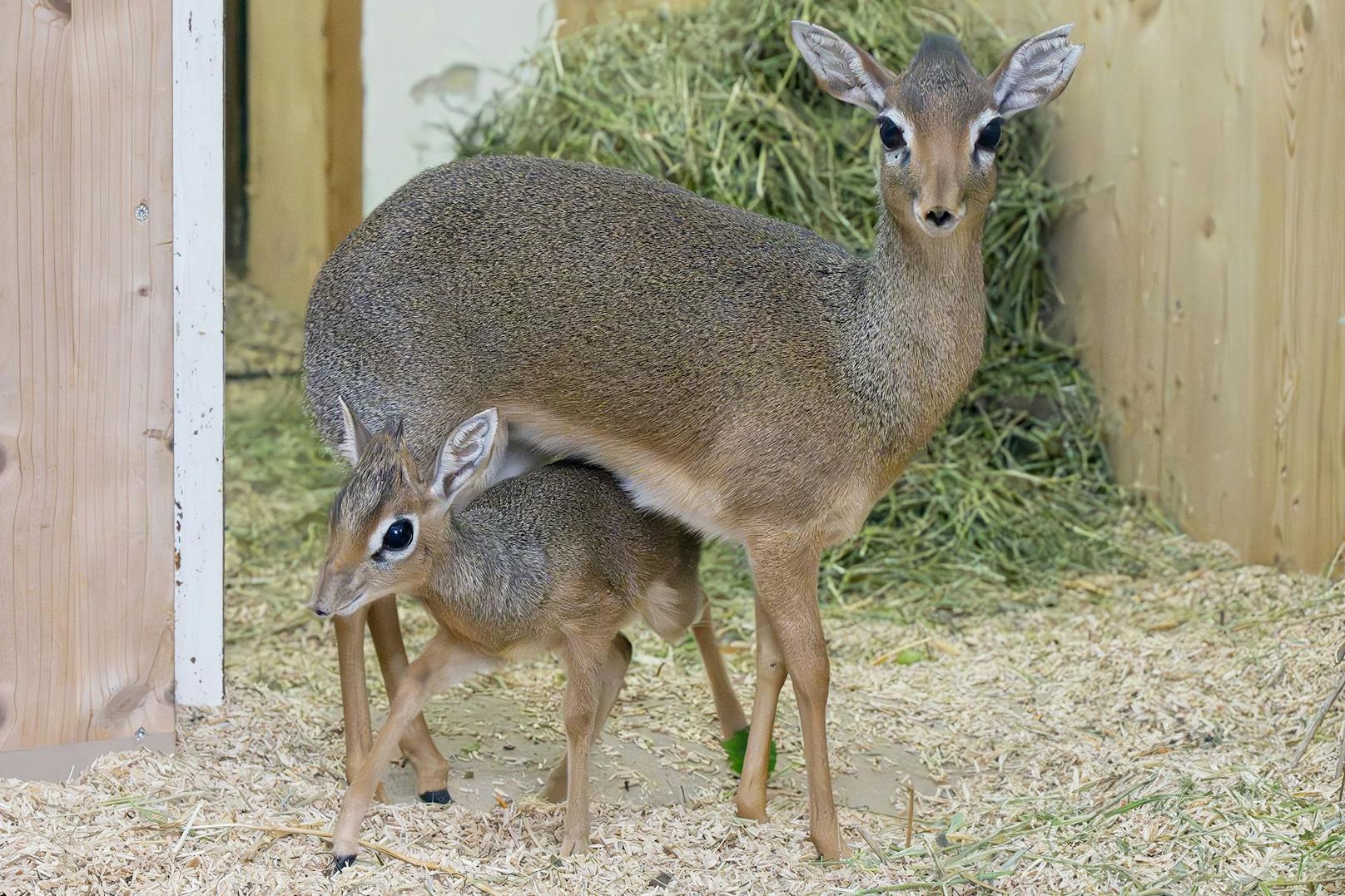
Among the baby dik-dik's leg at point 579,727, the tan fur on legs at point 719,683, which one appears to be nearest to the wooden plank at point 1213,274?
the tan fur on legs at point 719,683

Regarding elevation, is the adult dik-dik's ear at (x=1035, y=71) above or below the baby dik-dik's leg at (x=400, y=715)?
above

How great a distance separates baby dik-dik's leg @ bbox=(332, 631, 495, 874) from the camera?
4.29 meters

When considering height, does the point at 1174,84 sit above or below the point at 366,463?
above

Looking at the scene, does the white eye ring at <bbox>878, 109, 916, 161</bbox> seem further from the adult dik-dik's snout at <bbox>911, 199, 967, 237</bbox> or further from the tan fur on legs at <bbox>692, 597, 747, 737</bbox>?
the tan fur on legs at <bbox>692, 597, 747, 737</bbox>

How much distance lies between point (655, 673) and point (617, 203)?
75.7 inches

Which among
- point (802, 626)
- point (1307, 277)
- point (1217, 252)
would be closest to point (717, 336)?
point (802, 626)

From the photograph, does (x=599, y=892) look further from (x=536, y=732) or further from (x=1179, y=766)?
(x=1179, y=766)

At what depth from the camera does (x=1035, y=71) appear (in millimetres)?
4527

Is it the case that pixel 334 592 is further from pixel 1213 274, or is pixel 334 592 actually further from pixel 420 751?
pixel 1213 274

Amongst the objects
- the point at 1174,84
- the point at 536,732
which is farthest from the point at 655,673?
the point at 1174,84

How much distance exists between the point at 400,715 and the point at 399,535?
0.50 metres

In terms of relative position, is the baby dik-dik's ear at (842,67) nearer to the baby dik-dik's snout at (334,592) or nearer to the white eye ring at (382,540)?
the white eye ring at (382,540)

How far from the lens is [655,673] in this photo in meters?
6.05

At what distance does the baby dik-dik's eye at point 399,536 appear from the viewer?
4.32 m
